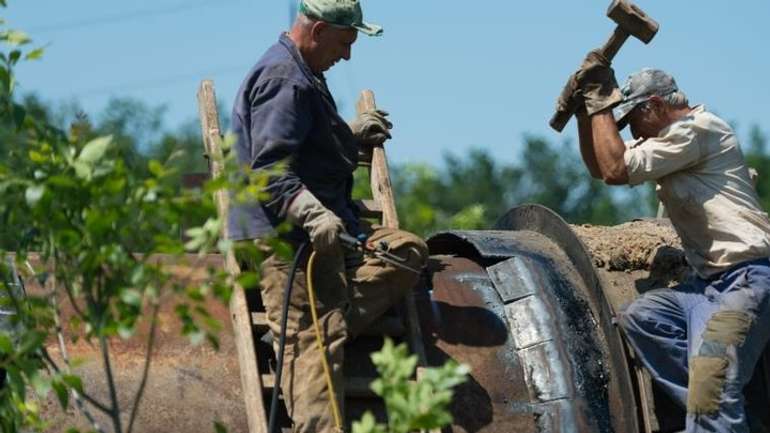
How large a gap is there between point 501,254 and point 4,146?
2978 mm

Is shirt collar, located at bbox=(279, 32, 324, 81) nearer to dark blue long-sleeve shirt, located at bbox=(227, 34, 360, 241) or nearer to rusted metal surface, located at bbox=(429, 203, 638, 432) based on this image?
dark blue long-sleeve shirt, located at bbox=(227, 34, 360, 241)

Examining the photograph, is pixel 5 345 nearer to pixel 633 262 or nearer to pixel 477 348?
pixel 477 348

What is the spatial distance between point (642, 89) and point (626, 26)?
30 cm

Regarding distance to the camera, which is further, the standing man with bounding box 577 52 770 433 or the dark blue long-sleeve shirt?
the standing man with bounding box 577 52 770 433

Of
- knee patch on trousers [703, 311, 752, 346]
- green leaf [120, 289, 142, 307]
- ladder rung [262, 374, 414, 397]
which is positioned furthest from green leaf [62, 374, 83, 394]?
knee patch on trousers [703, 311, 752, 346]

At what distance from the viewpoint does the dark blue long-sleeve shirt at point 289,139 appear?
6.15 metres

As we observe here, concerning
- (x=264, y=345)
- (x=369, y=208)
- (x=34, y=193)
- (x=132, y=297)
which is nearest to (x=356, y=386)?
(x=264, y=345)

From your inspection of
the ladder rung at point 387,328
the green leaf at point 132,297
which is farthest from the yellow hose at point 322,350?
the green leaf at point 132,297

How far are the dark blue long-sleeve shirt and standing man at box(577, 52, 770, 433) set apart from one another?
1.21 m

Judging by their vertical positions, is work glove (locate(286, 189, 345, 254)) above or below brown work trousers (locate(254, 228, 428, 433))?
above

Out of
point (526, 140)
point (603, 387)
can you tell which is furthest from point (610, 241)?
point (526, 140)

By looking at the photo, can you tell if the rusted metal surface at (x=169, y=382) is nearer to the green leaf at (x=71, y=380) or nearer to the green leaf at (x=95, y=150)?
the green leaf at (x=71, y=380)

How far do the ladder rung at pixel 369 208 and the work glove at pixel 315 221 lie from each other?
977mm

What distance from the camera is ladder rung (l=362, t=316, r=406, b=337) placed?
6.50 metres
